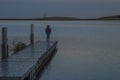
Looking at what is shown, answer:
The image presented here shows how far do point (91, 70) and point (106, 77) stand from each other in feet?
6.39

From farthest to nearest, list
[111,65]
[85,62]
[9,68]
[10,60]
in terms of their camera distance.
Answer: [85,62], [111,65], [10,60], [9,68]

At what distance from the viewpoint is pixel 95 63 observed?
21.3 meters

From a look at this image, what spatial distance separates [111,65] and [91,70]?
6.10 feet

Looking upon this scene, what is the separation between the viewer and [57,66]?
66.7 feet

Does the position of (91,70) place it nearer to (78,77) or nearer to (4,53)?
(78,77)

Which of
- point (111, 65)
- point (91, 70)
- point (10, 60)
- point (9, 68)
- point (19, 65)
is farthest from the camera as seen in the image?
point (111, 65)

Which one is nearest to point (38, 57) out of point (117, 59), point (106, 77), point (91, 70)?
point (91, 70)

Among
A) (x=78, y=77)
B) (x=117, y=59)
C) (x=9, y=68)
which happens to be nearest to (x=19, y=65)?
(x=9, y=68)

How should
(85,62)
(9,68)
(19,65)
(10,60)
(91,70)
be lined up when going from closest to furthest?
(9,68), (19,65), (10,60), (91,70), (85,62)

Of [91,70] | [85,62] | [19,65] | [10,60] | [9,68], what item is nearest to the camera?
[9,68]

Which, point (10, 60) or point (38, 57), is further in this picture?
point (38, 57)

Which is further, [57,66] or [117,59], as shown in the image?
[117,59]

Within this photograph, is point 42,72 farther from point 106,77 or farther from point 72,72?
point 106,77

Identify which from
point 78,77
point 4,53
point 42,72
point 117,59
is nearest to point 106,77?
point 78,77
